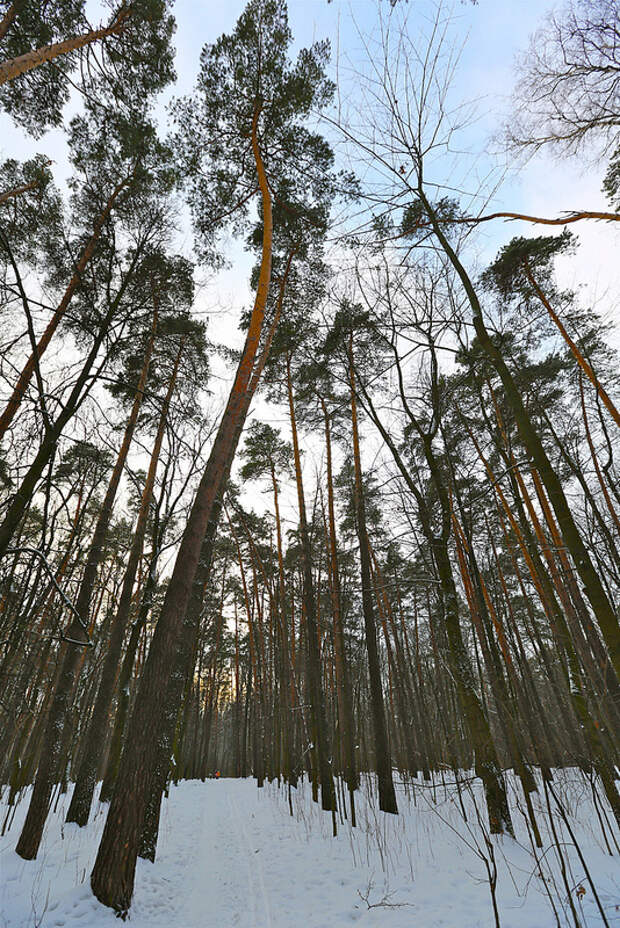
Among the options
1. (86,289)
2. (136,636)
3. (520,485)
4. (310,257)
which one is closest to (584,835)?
(520,485)

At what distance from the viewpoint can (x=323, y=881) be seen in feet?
16.3

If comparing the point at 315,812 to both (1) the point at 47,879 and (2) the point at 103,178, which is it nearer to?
(1) the point at 47,879

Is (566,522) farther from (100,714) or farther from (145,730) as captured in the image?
(100,714)

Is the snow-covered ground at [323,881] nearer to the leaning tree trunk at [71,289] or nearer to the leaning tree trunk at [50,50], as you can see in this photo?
the leaning tree trunk at [71,289]

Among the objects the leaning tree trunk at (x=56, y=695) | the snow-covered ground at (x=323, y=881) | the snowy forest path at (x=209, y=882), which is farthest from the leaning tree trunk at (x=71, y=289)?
the snowy forest path at (x=209, y=882)

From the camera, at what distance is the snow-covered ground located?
3.63m

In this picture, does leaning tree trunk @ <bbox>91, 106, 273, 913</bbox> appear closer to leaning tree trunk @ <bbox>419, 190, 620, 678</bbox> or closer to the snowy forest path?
the snowy forest path

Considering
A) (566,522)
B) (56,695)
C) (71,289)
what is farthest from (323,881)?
(71,289)

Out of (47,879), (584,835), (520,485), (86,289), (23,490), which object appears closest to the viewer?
(23,490)

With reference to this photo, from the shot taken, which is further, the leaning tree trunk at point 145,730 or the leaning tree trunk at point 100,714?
the leaning tree trunk at point 100,714

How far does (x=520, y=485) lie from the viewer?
10.3 meters

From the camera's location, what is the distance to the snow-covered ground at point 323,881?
3.63 metres

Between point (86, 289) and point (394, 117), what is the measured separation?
163 inches

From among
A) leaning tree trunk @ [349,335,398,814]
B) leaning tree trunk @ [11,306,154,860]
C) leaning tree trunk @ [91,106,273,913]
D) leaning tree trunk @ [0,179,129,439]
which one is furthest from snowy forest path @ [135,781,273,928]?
leaning tree trunk @ [0,179,129,439]
